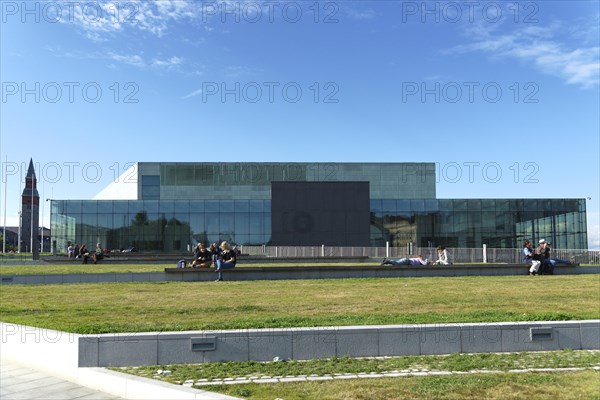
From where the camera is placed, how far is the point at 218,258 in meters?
21.9

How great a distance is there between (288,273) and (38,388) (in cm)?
1541

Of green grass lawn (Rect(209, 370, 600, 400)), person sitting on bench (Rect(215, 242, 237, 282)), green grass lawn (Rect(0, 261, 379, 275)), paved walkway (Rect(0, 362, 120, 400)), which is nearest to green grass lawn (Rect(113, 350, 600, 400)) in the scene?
green grass lawn (Rect(209, 370, 600, 400))

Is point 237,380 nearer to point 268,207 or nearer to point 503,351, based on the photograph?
point 503,351

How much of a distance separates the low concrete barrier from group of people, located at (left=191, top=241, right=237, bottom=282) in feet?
38.8

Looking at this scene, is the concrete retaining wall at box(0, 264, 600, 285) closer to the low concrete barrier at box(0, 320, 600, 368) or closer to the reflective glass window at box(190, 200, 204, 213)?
the low concrete barrier at box(0, 320, 600, 368)

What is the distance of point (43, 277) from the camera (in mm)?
20484

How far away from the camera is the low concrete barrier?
323 inches

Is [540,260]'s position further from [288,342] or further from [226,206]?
[226,206]

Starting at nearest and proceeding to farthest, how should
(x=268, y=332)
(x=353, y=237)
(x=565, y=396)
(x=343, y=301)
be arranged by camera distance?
(x=565, y=396)
(x=268, y=332)
(x=343, y=301)
(x=353, y=237)

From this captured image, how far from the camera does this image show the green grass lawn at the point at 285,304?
10.2 m

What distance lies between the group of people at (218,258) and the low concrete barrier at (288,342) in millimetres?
11824

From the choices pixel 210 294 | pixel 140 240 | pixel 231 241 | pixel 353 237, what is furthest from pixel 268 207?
pixel 210 294

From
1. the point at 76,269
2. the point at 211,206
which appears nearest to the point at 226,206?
the point at 211,206

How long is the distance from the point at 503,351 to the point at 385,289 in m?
8.05
